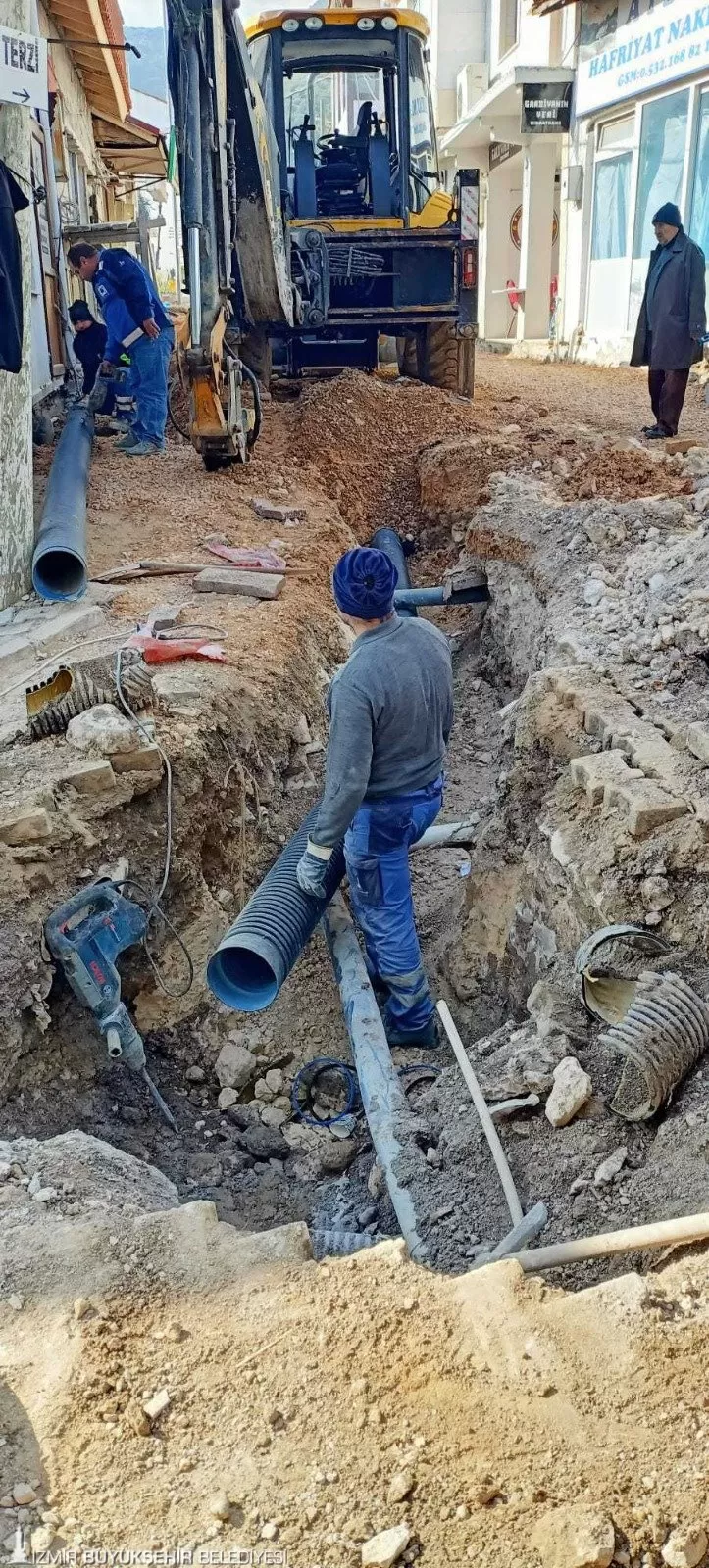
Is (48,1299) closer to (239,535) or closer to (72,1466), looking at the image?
(72,1466)

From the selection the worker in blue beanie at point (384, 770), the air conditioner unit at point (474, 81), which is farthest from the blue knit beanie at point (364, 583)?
the air conditioner unit at point (474, 81)

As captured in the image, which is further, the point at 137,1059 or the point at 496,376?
the point at 496,376

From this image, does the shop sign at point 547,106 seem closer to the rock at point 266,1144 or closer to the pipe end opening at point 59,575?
the pipe end opening at point 59,575

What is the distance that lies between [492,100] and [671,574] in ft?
56.6

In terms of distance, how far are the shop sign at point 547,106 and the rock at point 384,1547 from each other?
2092 centimetres

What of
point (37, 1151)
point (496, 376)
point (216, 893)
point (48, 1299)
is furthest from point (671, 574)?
point (496, 376)

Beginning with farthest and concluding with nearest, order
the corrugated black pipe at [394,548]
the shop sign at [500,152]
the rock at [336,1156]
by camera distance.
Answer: the shop sign at [500,152] < the corrugated black pipe at [394,548] < the rock at [336,1156]

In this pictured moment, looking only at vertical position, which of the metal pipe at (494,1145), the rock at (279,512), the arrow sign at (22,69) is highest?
the arrow sign at (22,69)

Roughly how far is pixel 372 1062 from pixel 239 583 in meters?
3.49

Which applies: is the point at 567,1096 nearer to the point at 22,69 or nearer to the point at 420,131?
the point at 22,69

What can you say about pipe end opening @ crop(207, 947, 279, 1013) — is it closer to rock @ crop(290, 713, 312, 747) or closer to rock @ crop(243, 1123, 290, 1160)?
rock @ crop(243, 1123, 290, 1160)

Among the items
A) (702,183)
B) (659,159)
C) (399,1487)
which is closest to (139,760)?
(399,1487)

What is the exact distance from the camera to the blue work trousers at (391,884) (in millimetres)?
4625

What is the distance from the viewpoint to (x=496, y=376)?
15539 mm
